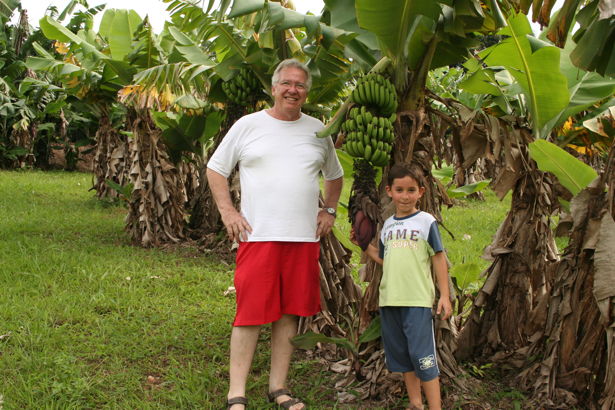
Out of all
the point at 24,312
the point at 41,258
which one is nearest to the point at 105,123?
the point at 41,258

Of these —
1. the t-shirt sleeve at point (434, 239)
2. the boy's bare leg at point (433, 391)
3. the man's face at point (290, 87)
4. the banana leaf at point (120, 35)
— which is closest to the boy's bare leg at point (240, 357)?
the boy's bare leg at point (433, 391)

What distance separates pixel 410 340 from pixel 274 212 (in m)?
0.90

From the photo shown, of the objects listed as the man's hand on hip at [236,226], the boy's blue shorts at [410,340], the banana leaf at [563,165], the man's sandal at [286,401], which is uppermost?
the banana leaf at [563,165]

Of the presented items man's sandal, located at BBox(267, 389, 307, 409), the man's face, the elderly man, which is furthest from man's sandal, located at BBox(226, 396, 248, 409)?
the man's face

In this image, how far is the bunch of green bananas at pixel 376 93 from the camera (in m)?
2.74

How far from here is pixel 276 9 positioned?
280cm

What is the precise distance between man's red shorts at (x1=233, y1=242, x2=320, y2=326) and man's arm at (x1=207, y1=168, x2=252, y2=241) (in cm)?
7

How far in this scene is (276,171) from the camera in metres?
2.86

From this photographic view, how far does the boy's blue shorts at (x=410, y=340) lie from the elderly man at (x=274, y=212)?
0.46m

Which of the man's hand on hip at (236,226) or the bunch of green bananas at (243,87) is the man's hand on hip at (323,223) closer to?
the man's hand on hip at (236,226)

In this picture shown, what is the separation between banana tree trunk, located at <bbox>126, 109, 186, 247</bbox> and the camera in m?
6.86

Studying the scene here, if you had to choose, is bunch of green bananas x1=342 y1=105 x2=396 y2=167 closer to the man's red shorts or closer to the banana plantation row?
the banana plantation row

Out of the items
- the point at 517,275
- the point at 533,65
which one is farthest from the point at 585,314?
the point at 533,65

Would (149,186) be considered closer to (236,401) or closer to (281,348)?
(281,348)
